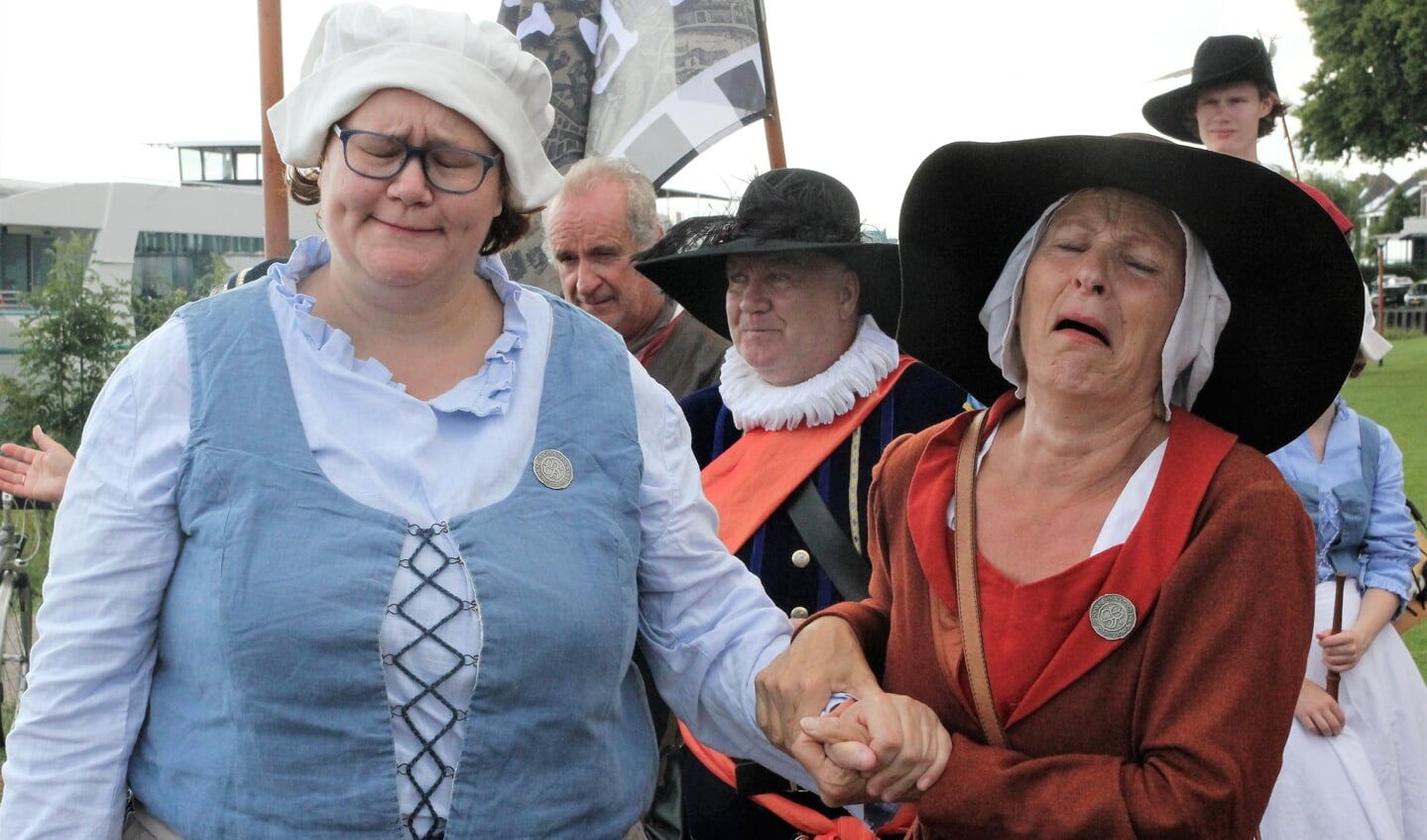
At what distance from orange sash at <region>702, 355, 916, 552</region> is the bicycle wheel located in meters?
3.37

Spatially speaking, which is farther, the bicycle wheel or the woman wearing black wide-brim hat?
the bicycle wheel

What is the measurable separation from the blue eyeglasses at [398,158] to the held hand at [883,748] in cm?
100

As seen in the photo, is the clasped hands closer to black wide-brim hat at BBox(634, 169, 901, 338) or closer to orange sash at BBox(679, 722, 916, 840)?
orange sash at BBox(679, 722, 916, 840)

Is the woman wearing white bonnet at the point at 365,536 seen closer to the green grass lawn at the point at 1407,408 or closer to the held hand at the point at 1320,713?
the held hand at the point at 1320,713

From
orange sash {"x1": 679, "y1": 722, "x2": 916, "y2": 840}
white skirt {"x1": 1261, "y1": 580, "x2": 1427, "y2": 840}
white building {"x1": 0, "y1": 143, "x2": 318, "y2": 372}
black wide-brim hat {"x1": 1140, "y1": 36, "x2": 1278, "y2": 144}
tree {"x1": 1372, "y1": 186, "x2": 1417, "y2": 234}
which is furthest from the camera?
tree {"x1": 1372, "y1": 186, "x2": 1417, "y2": 234}

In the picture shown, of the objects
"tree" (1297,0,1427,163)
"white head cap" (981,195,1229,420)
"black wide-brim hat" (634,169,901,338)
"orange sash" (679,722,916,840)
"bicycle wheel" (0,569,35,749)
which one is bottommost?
"bicycle wheel" (0,569,35,749)

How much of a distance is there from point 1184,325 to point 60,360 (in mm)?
12306

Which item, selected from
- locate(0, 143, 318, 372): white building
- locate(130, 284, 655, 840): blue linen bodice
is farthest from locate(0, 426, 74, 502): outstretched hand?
locate(0, 143, 318, 372): white building

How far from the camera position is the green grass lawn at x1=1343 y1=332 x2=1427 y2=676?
446 inches

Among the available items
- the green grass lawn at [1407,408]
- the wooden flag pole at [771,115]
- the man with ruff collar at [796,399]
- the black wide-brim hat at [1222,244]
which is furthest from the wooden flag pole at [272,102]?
the green grass lawn at [1407,408]

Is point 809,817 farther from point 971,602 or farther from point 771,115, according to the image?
point 771,115

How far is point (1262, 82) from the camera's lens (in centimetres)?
466

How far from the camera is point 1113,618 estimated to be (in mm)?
2027

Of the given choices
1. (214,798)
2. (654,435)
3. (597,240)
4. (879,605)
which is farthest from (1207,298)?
(597,240)
